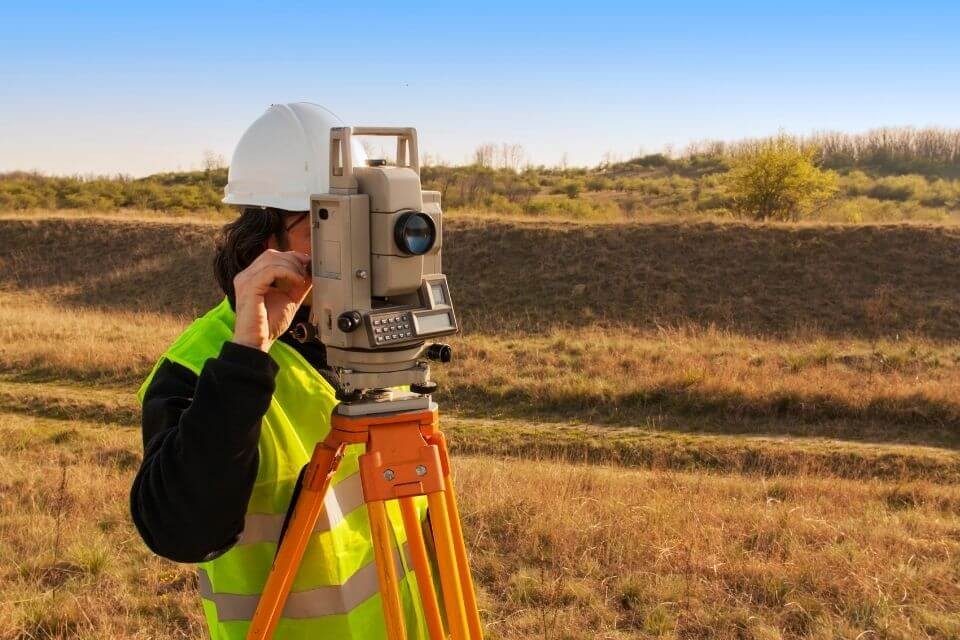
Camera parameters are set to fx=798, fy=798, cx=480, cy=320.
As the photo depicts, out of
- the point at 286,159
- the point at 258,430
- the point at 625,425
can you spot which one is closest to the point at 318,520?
the point at 258,430

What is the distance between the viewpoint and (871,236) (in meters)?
17.8

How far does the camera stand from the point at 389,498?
59.8 inches

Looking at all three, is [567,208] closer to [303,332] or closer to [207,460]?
[303,332]

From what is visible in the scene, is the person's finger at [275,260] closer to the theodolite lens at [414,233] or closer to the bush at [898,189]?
the theodolite lens at [414,233]

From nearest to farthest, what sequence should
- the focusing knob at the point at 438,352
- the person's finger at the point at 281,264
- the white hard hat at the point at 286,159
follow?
the person's finger at the point at 281,264 < the focusing knob at the point at 438,352 < the white hard hat at the point at 286,159

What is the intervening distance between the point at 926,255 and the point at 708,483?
13.9 m

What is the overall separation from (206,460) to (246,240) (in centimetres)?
61

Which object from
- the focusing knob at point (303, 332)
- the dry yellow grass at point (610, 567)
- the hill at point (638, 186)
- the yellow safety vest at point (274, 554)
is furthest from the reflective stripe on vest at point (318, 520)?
the hill at point (638, 186)

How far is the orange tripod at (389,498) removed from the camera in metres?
1.51

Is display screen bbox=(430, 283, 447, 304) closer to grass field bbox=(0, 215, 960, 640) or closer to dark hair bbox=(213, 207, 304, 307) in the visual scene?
dark hair bbox=(213, 207, 304, 307)

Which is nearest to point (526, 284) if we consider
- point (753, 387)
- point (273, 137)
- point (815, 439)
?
point (753, 387)

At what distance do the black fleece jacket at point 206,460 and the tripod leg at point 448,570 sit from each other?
1.27 ft

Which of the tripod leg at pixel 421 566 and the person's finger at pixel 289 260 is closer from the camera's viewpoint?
the person's finger at pixel 289 260

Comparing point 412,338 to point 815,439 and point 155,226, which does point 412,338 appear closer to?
point 815,439
